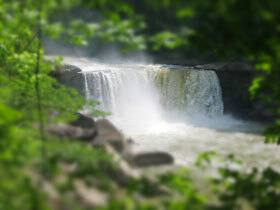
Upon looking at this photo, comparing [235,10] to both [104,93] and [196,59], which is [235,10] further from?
[196,59]

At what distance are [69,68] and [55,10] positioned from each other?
468 inches

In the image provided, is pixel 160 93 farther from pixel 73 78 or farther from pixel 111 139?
pixel 111 139

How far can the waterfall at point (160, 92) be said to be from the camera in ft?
51.4

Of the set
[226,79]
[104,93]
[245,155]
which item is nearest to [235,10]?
[245,155]

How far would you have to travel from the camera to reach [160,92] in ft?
53.8

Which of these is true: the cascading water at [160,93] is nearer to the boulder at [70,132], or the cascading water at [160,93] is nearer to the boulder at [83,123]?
the boulder at [83,123]

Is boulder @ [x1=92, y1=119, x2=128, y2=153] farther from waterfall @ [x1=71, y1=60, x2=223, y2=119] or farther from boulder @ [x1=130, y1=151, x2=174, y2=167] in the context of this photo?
waterfall @ [x1=71, y1=60, x2=223, y2=119]

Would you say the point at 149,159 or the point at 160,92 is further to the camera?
the point at 160,92

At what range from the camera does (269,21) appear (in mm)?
2494

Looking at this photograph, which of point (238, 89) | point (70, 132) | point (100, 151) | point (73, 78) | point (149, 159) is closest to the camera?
point (100, 151)

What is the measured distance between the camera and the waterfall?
617 inches

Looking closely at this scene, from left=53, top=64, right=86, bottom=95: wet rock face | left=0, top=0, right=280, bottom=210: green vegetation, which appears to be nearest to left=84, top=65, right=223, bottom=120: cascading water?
left=53, top=64, right=86, bottom=95: wet rock face

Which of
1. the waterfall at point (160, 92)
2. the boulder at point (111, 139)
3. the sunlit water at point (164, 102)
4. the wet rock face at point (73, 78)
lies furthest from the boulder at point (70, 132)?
the waterfall at point (160, 92)

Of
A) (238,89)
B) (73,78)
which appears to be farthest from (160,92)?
(73,78)
